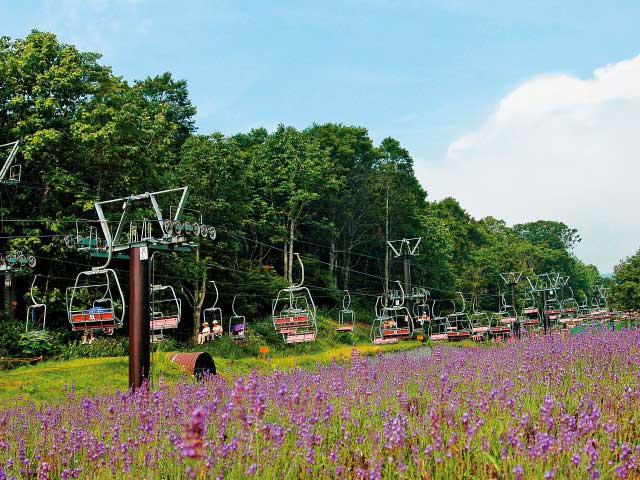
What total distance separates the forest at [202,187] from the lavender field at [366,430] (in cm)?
1673

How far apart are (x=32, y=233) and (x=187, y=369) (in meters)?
13.4

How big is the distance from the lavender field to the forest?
16734 mm

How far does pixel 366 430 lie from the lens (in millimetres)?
4535

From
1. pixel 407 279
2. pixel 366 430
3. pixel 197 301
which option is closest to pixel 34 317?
pixel 197 301

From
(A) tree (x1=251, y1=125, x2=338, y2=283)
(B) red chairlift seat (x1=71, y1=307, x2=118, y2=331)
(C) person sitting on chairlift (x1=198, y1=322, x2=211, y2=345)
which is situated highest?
(A) tree (x1=251, y1=125, x2=338, y2=283)

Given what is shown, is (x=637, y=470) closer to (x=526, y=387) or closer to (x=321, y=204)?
(x=526, y=387)

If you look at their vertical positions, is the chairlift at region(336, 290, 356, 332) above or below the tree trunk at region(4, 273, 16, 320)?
below

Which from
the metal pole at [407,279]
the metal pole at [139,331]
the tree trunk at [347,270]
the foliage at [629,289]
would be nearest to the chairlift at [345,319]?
the metal pole at [407,279]

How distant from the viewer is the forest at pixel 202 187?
2489cm

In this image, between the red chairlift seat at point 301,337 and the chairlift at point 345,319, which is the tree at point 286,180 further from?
the red chairlift seat at point 301,337

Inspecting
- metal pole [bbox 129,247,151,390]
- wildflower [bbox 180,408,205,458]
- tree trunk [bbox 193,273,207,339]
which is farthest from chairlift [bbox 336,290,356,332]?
wildflower [bbox 180,408,205,458]

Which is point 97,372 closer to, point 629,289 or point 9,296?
point 9,296

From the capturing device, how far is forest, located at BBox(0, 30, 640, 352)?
24.9 metres

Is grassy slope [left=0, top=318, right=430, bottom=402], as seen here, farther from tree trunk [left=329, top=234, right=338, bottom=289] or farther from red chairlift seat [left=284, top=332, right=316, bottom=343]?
tree trunk [left=329, top=234, right=338, bottom=289]
